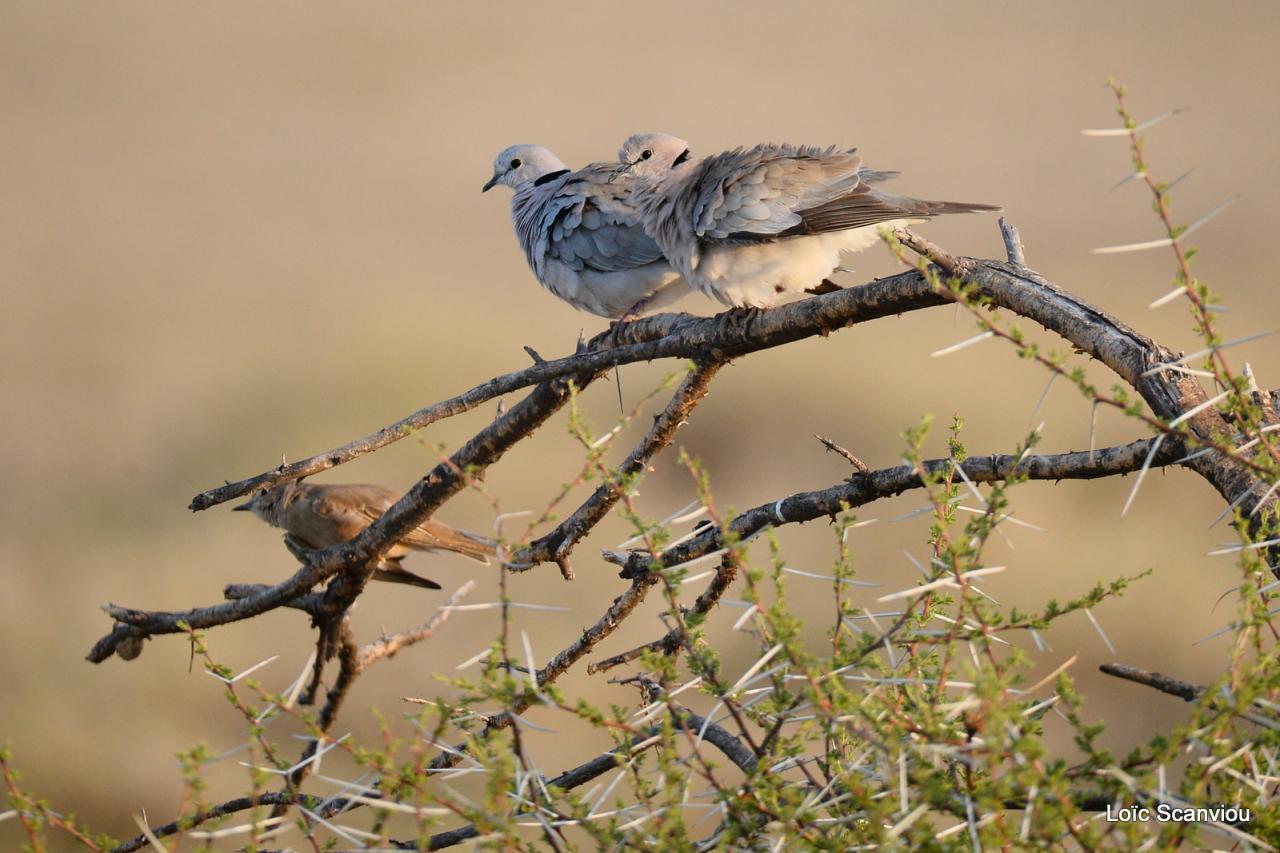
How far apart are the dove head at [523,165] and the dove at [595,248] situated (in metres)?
0.63

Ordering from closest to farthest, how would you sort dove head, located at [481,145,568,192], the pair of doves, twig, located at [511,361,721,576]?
1. twig, located at [511,361,721,576]
2. the pair of doves
3. dove head, located at [481,145,568,192]

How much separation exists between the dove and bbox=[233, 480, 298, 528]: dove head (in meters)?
1.28

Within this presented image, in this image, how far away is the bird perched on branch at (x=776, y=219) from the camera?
10.7 feet

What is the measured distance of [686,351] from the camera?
9.12 ft

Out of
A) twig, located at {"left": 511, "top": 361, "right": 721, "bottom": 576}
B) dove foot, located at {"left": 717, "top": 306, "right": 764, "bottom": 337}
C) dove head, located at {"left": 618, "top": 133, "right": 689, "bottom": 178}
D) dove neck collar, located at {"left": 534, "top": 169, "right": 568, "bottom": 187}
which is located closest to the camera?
dove foot, located at {"left": 717, "top": 306, "right": 764, "bottom": 337}

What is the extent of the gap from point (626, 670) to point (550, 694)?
4.99 meters

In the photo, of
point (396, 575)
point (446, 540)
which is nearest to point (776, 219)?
point (446, 540)

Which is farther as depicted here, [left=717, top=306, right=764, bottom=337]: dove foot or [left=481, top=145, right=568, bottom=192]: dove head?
[left=481, top=145, right=568, bottom=192]: dove head

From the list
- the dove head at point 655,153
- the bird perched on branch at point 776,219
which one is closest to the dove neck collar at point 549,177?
the dove head at point 655,153

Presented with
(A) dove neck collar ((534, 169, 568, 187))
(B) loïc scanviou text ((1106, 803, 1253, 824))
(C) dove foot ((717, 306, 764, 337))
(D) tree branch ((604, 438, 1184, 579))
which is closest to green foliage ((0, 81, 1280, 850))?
(B) loïc scanviou text ((1106, 803, 1253, 824))

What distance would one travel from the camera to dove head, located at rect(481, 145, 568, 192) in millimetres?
5828

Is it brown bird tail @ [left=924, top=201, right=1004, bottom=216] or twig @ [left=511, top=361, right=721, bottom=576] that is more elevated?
brown bird tail @ [left=924, top=201, right=1004, bottom=216]

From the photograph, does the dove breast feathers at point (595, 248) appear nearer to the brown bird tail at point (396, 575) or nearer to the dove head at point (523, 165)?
the dove head at point (523, 165)

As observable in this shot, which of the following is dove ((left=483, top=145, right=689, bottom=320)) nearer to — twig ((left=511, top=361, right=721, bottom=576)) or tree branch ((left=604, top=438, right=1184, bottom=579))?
twig ((left=511, top=361, right=721, bottom=576))
